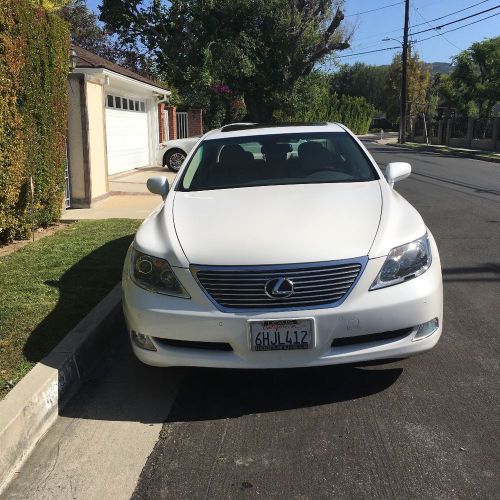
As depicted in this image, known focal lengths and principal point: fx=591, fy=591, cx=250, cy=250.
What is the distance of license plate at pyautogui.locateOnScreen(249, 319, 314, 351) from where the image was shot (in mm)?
3266

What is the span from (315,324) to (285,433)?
62 centimetres

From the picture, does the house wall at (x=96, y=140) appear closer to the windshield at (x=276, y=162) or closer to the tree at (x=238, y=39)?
the windshield at (x=276, y=162)

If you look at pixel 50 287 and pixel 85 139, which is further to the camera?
pixel 85 139

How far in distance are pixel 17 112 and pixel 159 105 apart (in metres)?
17.6

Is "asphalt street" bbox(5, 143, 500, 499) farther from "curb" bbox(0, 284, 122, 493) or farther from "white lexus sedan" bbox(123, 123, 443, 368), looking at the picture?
"white lexus sedan" bbox(123, 123, 443, 368)

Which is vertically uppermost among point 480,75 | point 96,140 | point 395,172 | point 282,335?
point 480,75

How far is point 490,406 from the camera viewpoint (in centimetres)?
343

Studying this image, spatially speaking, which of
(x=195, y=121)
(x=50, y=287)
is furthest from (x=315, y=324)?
(x=195, y=121)

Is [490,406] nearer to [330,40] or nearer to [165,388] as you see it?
[165,388]

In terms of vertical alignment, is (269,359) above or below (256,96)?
below

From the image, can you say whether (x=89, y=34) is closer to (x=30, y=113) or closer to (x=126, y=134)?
(x=126, y=134)

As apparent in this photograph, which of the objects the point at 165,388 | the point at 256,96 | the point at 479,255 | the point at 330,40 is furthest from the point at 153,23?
the point at 165,388

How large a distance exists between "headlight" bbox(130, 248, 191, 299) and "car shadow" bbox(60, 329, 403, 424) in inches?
28.6

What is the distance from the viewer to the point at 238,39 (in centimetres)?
3017
